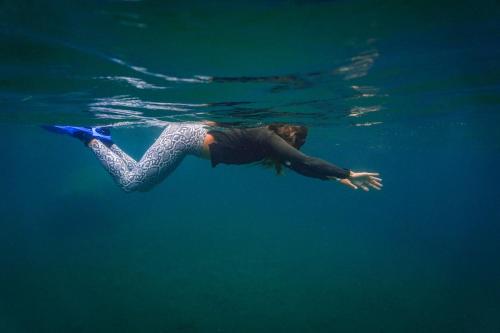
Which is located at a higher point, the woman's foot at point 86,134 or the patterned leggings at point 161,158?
the woman's foot at point 86,134

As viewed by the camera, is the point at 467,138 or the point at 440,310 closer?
the point at 440,310

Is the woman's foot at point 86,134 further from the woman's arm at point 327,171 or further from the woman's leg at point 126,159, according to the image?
the woman's arm at point 327,171

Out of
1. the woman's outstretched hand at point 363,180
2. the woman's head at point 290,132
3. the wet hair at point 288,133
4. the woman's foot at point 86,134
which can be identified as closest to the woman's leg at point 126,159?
the woman's foot at point 86,134

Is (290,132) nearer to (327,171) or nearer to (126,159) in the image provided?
(327,171)

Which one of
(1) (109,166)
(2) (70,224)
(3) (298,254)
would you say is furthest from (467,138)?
(2) (70,224)

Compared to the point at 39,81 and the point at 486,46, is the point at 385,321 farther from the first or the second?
the point at 39,81

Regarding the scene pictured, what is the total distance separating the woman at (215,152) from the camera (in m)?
6.28

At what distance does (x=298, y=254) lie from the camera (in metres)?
Result: 23.4

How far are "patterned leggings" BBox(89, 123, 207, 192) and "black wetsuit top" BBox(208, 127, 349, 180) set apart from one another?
62 cm

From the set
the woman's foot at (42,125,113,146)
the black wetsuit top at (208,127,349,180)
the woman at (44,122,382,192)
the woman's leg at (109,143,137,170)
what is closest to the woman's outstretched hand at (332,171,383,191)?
the woman at (44,122,382,192)

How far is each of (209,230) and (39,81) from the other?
24028mm

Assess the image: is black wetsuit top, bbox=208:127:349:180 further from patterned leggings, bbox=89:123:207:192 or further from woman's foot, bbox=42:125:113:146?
woman's foot, bbox=42:125:113:146

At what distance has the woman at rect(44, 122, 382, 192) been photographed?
20.6 feet

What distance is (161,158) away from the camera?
882 centimetres
